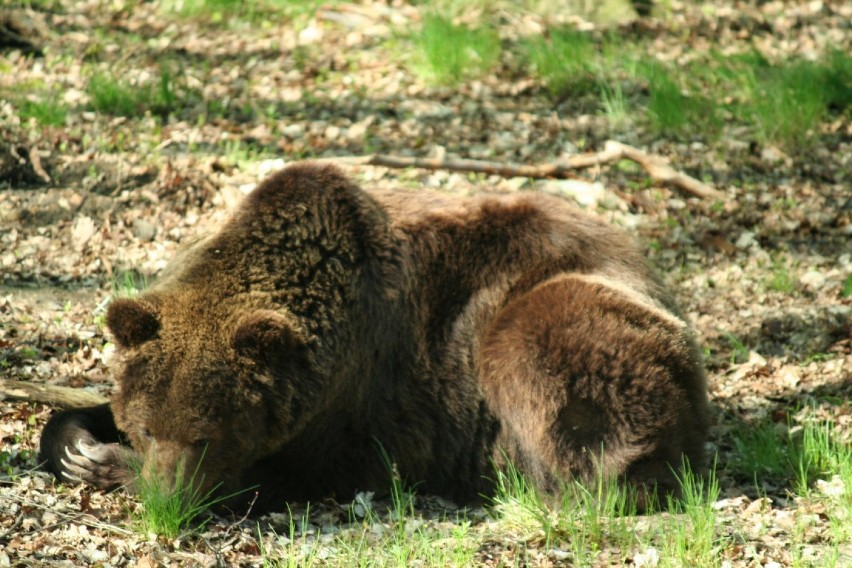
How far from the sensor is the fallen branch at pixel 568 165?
8.09 meters

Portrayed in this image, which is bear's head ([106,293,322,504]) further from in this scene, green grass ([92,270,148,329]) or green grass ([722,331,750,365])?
green grass ([722,331,750,365])

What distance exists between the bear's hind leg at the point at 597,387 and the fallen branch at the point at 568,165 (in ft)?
9.97

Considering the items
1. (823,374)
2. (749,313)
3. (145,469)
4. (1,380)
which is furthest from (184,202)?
(823,374)

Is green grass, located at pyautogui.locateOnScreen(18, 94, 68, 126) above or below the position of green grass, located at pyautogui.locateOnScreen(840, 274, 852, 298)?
above

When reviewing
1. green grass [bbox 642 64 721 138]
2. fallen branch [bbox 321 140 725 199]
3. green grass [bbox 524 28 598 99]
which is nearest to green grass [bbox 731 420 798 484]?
fallen branch [bbox 321 140 725 199]

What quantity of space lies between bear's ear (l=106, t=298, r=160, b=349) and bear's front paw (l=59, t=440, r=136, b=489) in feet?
1.71

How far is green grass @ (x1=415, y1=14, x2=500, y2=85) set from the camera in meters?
10.1

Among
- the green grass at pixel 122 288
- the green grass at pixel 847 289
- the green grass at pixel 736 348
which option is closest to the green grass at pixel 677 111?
the green grass at pixel 847 289

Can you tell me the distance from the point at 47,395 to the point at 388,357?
72.7 inches

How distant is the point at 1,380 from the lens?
5.53 meters

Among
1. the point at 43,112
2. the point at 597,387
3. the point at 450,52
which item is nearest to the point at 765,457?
the point at 597,387

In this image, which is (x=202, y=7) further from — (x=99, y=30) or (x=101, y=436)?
(x=101, y=436)

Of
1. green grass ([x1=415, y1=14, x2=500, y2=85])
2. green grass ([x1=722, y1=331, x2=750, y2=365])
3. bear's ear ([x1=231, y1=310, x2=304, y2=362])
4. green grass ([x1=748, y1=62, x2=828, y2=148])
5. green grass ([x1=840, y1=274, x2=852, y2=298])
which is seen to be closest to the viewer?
bear's ear ([x1=231, y1=310, x2=304, y2=362])

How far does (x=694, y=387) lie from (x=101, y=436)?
10.0ft
